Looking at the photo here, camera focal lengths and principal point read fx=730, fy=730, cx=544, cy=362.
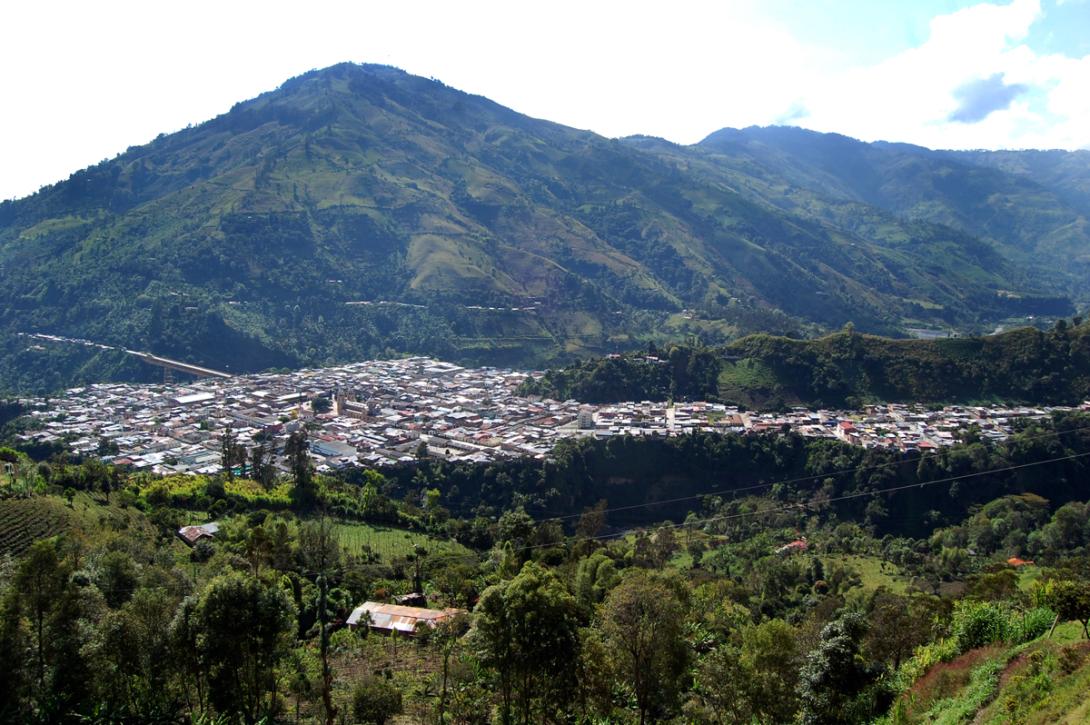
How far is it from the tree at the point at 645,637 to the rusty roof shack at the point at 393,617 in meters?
8.48

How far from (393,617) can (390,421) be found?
44.7 metres

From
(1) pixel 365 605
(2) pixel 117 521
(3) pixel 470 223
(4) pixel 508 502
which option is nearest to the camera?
(1) pixel 365 605

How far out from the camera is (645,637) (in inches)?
666

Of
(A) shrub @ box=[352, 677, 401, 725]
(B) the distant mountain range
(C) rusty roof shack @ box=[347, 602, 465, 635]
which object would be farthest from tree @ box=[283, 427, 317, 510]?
(B) the distant mountain range

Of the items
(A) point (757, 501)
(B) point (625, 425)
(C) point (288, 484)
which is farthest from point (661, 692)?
(B) point (625, 425)

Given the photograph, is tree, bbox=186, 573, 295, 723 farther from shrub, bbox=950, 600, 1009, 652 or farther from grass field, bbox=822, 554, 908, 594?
grass field, bbox=822, 554, 908, 594

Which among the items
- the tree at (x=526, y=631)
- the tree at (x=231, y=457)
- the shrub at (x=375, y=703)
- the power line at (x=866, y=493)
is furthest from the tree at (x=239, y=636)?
the power line at (x=866, y=493)

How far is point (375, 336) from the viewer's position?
113 metres

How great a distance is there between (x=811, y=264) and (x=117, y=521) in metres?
180

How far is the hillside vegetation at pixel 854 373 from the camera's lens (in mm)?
72062

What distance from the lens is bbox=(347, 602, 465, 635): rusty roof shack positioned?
2442 cm

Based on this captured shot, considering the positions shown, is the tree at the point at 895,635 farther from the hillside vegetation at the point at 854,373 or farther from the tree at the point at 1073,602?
the hillside vegetation at the point at 854,373

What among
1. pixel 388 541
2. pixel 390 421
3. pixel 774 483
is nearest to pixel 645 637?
pixel 388 541

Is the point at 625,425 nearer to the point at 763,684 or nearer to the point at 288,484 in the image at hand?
the point at 288,484
